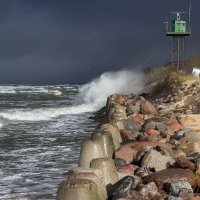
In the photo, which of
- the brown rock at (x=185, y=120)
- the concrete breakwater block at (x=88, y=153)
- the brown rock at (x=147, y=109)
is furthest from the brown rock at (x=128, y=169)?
the brown rock at (x=147, y=109)

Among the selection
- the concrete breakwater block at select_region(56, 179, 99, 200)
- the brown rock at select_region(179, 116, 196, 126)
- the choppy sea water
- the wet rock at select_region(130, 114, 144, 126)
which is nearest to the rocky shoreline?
the concrete breakwater block at select_region(56, 179, 99, 200)

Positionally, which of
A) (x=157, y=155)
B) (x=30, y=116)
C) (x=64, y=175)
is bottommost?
(x=30, y=116)

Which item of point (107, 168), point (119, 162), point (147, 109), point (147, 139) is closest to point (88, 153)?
point (107, 168)

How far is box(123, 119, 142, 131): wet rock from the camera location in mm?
13394

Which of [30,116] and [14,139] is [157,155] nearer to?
[14,139]

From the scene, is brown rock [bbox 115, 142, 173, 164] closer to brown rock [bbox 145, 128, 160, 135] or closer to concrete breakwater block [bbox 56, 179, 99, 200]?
brown rock [bbox 145, 128, 160, 135]

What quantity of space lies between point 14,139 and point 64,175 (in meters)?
6.64

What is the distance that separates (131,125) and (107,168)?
21.0ft

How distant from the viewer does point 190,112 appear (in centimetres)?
1719

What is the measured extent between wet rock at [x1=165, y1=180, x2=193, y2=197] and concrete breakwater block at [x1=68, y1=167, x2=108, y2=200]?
0.84 metres

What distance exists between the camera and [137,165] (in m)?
9.05

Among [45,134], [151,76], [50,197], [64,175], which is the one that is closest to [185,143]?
[64,175]

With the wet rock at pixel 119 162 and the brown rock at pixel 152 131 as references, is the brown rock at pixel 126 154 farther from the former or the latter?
the brown rock at pixel 152 131

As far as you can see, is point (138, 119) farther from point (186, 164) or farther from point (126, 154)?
point (186, 164)
